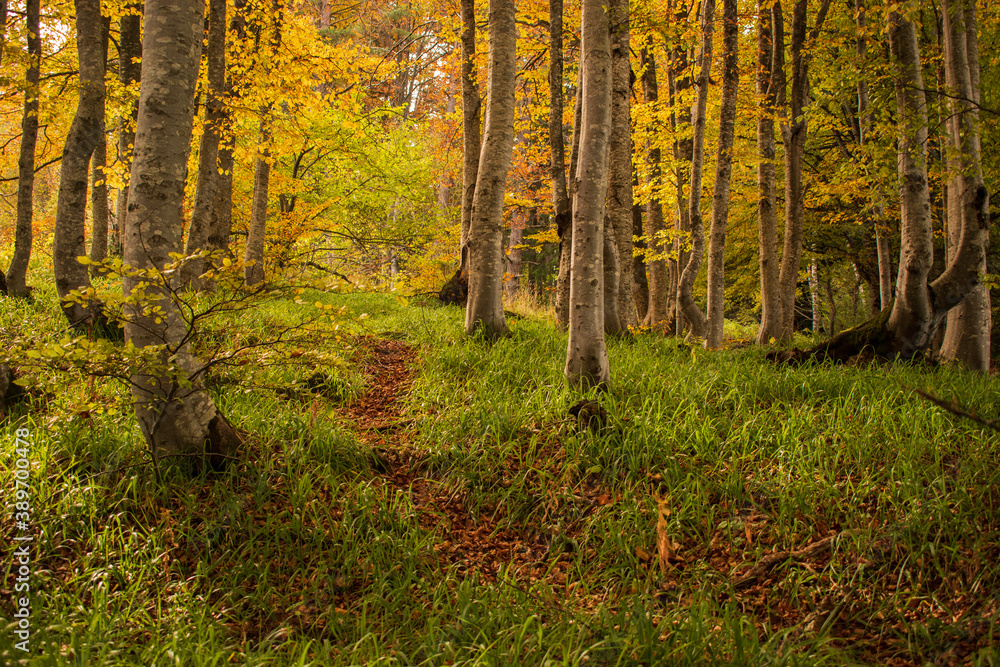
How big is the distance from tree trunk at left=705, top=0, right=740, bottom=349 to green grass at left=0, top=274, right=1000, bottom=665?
9.32 feet

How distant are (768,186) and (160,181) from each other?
8.72 metres

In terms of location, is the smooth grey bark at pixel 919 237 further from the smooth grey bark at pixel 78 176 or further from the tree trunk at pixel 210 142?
the tree trunk at pixel 210 142

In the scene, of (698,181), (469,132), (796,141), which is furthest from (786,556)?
(469,132)

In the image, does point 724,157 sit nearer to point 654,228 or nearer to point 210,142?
point 654,228

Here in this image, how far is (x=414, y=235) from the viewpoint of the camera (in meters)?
13.0

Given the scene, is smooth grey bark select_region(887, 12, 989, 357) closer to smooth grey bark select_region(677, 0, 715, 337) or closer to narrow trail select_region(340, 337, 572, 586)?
smooth grey bark select_region(677, 0, 715, 337)

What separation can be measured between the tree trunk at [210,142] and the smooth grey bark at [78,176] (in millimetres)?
1910

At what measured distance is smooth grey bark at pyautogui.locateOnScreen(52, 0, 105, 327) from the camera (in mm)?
5152

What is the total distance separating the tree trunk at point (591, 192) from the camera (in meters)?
4.32

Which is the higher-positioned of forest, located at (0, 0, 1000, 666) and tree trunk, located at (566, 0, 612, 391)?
tree trunk, located at (566, 0, 612, 391)

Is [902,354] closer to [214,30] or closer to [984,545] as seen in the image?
[984,545]

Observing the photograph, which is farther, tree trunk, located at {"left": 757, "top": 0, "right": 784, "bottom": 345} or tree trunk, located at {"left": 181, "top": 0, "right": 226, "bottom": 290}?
tree trunk, located at {"left": 757, "top": 0, "right": 784, "bottom": 345}

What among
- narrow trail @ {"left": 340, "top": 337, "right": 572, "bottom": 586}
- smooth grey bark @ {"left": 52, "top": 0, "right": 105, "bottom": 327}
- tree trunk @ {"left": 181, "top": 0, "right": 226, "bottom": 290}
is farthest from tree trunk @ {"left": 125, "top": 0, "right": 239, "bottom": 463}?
tree trunk @ {"left": 181, "top": 0, "right": 226, "bottom": 290}

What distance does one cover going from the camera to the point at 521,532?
331 cm
